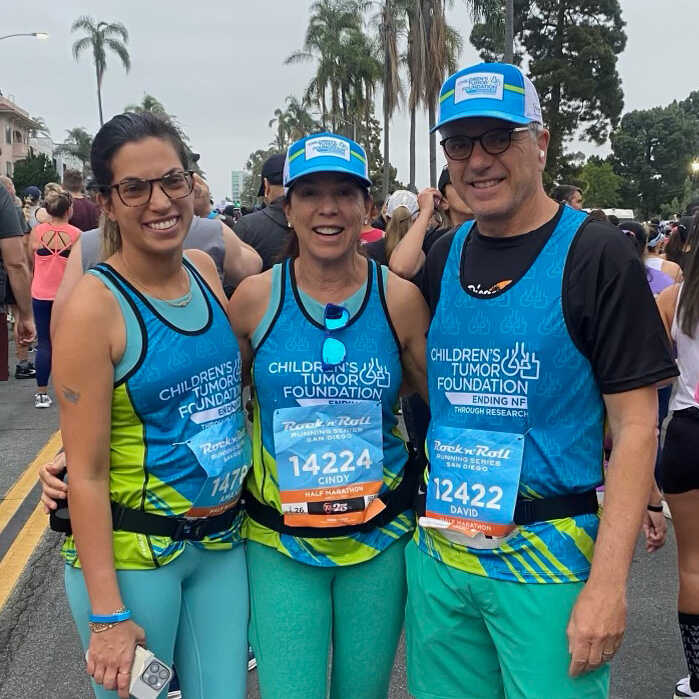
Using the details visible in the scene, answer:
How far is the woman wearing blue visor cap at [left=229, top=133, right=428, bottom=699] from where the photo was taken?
2.07 m

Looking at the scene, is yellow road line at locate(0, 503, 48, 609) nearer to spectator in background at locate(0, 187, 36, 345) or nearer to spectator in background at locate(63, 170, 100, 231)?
spectator in background at locate(0, 187, 36, 345)

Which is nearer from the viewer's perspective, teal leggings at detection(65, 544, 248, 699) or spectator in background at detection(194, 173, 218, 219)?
teal leggings at detection(65, 544, 248, 699)

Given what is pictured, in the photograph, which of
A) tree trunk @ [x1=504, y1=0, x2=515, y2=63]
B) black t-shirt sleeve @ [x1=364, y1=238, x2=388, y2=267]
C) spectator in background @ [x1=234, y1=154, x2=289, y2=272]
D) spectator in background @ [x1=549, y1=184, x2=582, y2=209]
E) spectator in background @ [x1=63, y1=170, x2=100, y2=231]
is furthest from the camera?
tree trunk @ [x1=504, y1=0, x2=515, y2=63]

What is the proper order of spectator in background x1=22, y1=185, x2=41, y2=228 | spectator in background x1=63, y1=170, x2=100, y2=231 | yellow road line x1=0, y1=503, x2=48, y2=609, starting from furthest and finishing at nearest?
spectator in background x1=22, y1=185, x2=41, y2=228
spectator in background x1=63, y1=170, x2=100, y2=231
yellow road line x1=0, y1=503, x2=48, y2=609

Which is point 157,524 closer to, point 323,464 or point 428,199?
point 323,464

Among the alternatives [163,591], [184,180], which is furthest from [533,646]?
[184,180]

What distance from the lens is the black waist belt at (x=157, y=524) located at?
75.1 inches

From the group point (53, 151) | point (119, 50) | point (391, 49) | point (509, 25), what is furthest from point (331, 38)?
point (53, 151)

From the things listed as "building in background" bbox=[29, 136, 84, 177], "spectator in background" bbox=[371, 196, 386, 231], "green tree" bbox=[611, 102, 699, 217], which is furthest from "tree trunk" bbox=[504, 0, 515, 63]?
"building in background" bbox=[29, 136, 84, 177]

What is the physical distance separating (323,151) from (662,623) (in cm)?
275

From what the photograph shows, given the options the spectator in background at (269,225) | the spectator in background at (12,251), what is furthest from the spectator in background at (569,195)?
the spectator in background at (12,251)

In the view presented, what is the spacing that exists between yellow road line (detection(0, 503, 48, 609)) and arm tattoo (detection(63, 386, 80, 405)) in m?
2.33

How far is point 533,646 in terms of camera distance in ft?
6.06

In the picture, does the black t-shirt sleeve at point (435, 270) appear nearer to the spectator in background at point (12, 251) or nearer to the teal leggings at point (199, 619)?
the teal leggings at point (199, 619)
